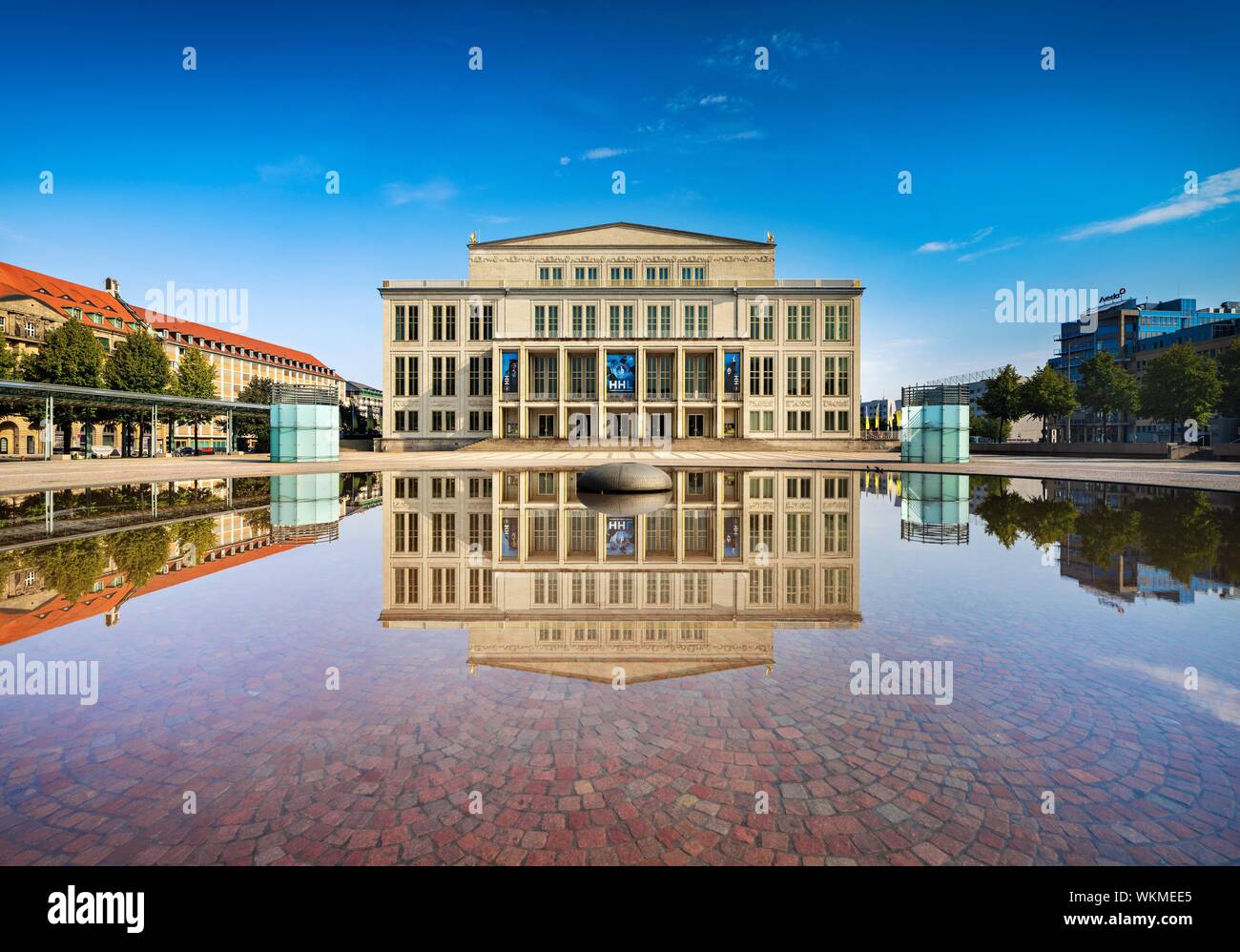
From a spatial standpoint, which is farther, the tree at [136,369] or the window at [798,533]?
the tree at [136,369]

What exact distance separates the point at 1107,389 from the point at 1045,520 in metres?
65.5

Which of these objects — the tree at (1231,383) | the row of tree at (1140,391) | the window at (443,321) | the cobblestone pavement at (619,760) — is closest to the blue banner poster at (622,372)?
the window at (443,321)

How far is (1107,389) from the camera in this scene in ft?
202

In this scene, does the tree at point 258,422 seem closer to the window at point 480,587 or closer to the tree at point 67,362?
the tree at point 67,362

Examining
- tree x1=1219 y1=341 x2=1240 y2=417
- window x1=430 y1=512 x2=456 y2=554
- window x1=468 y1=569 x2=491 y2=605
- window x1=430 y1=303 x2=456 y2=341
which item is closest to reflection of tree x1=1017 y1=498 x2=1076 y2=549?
window x1=468 y1=569 x2=491 y2=605

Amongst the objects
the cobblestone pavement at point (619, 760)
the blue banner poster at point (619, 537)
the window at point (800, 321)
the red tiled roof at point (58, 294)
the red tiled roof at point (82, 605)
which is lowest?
the cobblestone pavement at point (619, 760)

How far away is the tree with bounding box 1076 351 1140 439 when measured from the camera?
60875 millimetres

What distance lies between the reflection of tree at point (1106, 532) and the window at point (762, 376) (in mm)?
45831

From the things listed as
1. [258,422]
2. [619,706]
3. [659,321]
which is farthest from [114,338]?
[619,706]

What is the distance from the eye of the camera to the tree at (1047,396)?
59.6 m

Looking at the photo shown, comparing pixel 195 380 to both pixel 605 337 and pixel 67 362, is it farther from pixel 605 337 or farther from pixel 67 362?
pixel 605 337
